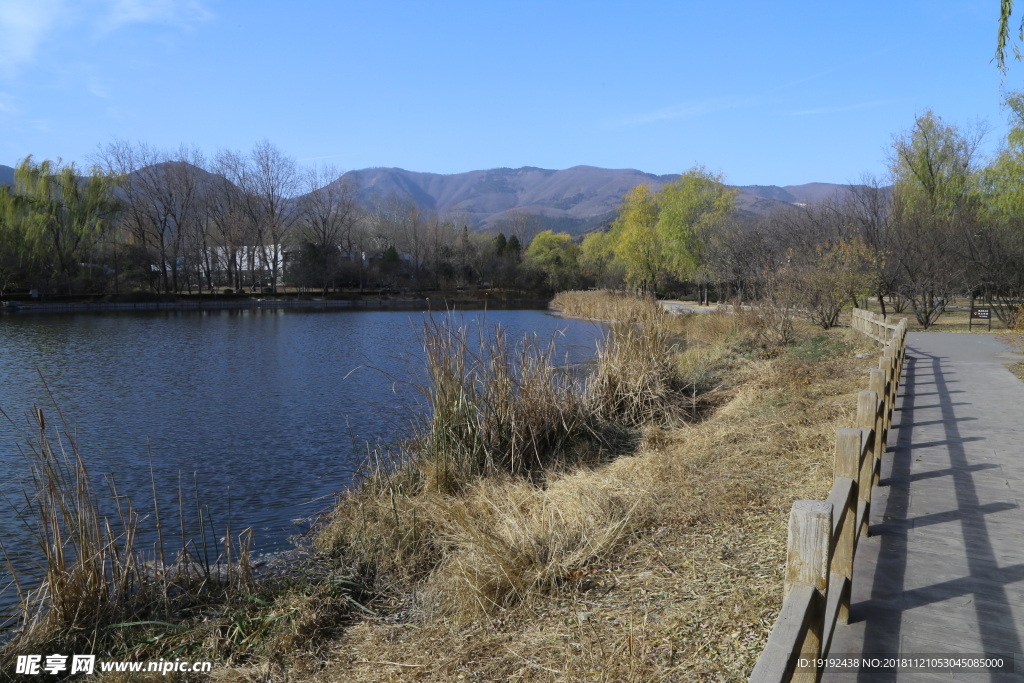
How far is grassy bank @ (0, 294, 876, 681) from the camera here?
359 cm

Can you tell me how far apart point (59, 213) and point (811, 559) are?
5280 centimetres

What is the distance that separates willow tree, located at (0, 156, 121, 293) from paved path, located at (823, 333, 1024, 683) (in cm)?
4692

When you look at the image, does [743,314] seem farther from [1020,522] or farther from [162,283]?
[162,283]

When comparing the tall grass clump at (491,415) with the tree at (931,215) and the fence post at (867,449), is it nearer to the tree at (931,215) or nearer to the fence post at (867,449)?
the fence post at (867,449)

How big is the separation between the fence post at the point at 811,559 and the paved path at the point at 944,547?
0.43m

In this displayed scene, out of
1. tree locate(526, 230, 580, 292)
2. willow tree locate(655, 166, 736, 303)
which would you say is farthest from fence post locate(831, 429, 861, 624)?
tree locate(526, 230, 580, 292)

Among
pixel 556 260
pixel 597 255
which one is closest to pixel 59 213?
pixel 556 260

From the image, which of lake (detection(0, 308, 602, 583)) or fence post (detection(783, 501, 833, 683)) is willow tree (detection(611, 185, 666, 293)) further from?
fence post (detection(783, 501, 833, 683))

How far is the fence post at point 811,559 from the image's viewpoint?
2.34m

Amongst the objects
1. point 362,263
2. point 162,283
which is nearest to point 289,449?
point 162,283

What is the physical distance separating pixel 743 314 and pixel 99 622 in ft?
52.9

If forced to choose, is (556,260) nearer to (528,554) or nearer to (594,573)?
(528,554)

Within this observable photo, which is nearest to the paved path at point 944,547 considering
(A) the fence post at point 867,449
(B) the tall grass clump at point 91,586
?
(A) the fence post at point 867,449

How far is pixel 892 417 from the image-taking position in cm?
766
